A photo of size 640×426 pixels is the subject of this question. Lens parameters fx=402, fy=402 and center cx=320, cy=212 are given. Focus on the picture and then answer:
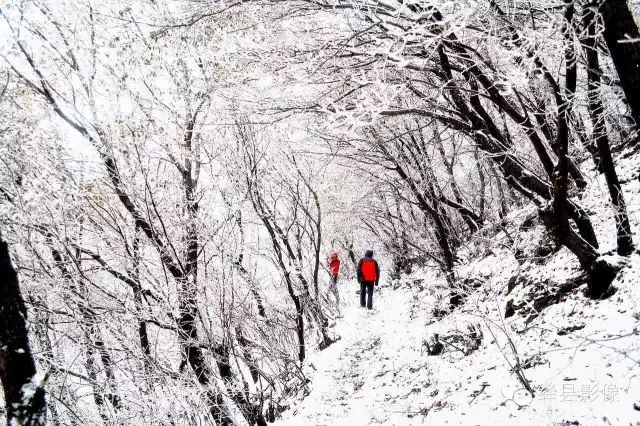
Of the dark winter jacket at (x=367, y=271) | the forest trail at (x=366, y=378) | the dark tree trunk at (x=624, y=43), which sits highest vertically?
the dark tree trunk at (x=624, y=43)

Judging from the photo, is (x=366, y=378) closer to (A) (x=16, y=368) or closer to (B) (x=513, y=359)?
(B) (x=513, y=359)

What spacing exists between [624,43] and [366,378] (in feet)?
20.4

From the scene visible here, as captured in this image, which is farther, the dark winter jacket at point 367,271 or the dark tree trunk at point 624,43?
the dark winter jacket at point 367,271

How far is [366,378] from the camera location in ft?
23.5

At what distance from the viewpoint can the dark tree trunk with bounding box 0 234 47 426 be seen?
3.12m

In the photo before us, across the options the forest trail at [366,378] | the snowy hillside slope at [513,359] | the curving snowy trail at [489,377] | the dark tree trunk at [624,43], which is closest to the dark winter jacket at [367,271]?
the forest trail at [366,378]

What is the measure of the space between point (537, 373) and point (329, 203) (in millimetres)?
16824

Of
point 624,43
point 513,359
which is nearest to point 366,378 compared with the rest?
point 513,359

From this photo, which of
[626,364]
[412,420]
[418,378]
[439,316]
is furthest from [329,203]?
[626,364]

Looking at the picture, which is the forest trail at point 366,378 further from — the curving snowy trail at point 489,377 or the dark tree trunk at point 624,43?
the dark tree trunk at point 624,43

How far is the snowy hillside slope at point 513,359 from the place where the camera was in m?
3.25

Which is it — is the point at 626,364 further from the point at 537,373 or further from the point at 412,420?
the point at 412,420

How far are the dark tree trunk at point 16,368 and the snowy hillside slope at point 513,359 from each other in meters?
3.65

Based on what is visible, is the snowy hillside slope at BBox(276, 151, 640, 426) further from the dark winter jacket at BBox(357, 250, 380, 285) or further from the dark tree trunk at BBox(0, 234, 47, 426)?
the dark tree trunk at BBox(0, 234, 47, 426)
